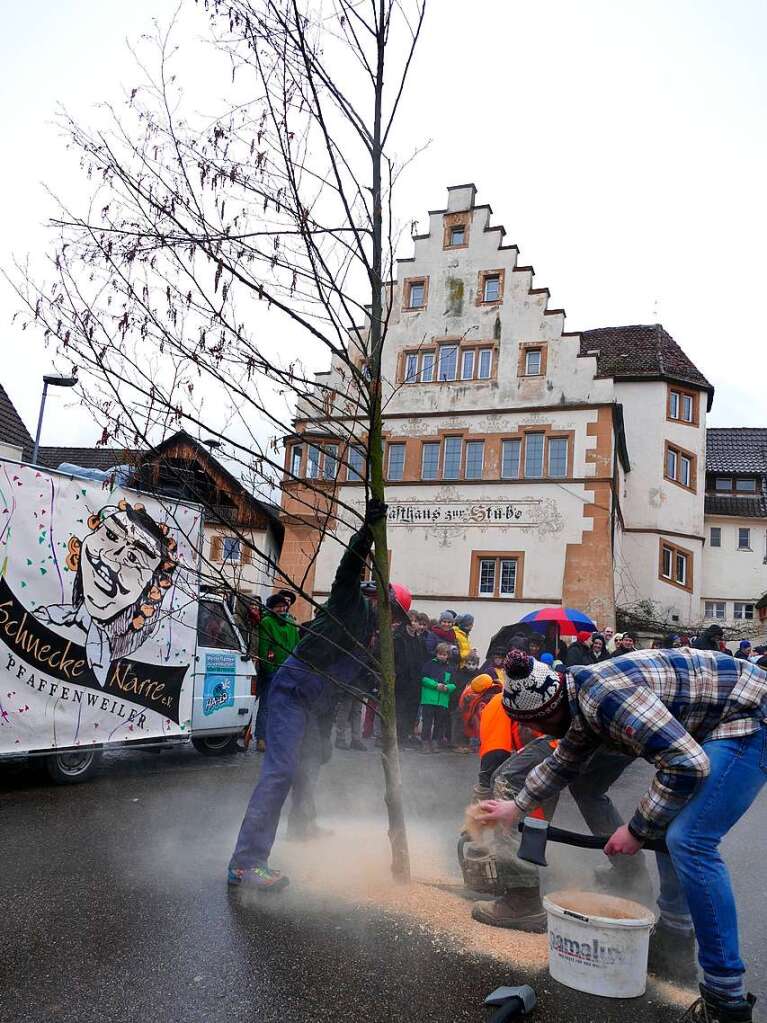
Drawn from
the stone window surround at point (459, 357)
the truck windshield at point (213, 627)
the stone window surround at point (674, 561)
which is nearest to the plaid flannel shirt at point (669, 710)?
the truck windshield at point (213, 627)

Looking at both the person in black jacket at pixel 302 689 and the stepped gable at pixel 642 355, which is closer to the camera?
the person in black jacket at pixel 302 689

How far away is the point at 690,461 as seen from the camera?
33.4 m

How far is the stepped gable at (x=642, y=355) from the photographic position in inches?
1288

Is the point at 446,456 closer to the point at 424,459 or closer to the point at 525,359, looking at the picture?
the point at 424,459

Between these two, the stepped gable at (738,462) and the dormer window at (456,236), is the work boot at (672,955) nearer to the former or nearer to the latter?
the dormer window at (456,236)

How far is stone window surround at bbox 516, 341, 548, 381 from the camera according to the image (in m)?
28.1

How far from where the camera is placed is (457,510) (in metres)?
27.8

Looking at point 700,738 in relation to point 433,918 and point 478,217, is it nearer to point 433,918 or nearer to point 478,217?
point 433,918

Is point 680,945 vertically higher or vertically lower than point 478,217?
lower

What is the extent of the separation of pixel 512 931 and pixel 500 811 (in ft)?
3.09

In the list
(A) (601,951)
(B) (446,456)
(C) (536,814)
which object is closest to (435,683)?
(C) (536,814)

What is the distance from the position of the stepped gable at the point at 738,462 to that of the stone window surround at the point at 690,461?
875 centimetres

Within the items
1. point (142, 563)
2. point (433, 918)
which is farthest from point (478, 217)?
point (433, 918)

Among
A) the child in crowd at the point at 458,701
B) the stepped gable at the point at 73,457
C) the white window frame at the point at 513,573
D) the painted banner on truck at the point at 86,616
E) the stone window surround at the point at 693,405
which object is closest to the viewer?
the painted banner on truck at the point at 86,616
